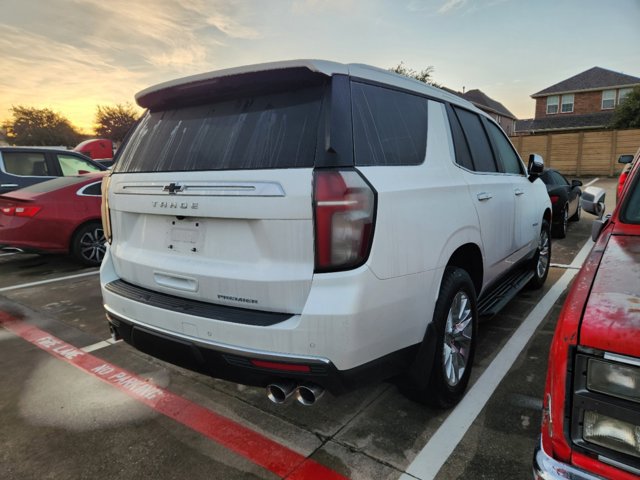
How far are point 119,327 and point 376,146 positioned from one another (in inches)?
71.3

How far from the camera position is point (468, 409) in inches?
106

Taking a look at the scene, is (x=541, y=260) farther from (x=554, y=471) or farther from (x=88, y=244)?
(x=88, y=244)

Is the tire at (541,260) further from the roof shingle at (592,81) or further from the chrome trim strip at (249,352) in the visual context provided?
the roof shingle at (592,81)

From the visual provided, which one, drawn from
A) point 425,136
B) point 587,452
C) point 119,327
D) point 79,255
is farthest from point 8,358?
point 587,452

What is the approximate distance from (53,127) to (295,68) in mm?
55757

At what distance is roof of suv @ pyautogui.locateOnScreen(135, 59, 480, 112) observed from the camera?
203 cm

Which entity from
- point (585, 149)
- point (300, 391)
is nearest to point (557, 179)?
point (300, 391)

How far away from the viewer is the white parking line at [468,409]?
2207 millimetres

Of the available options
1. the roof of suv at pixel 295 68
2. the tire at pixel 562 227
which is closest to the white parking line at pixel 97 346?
the roof of suv at pixel 295 68

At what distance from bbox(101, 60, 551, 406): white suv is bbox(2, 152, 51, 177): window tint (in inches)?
261

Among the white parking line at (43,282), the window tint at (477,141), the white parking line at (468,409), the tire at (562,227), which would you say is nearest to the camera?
the white parking line at (468,409)

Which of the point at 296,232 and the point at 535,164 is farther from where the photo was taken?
the point at 535,164

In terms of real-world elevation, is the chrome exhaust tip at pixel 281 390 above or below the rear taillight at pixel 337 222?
below

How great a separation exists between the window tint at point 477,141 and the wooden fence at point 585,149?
2155 cm
